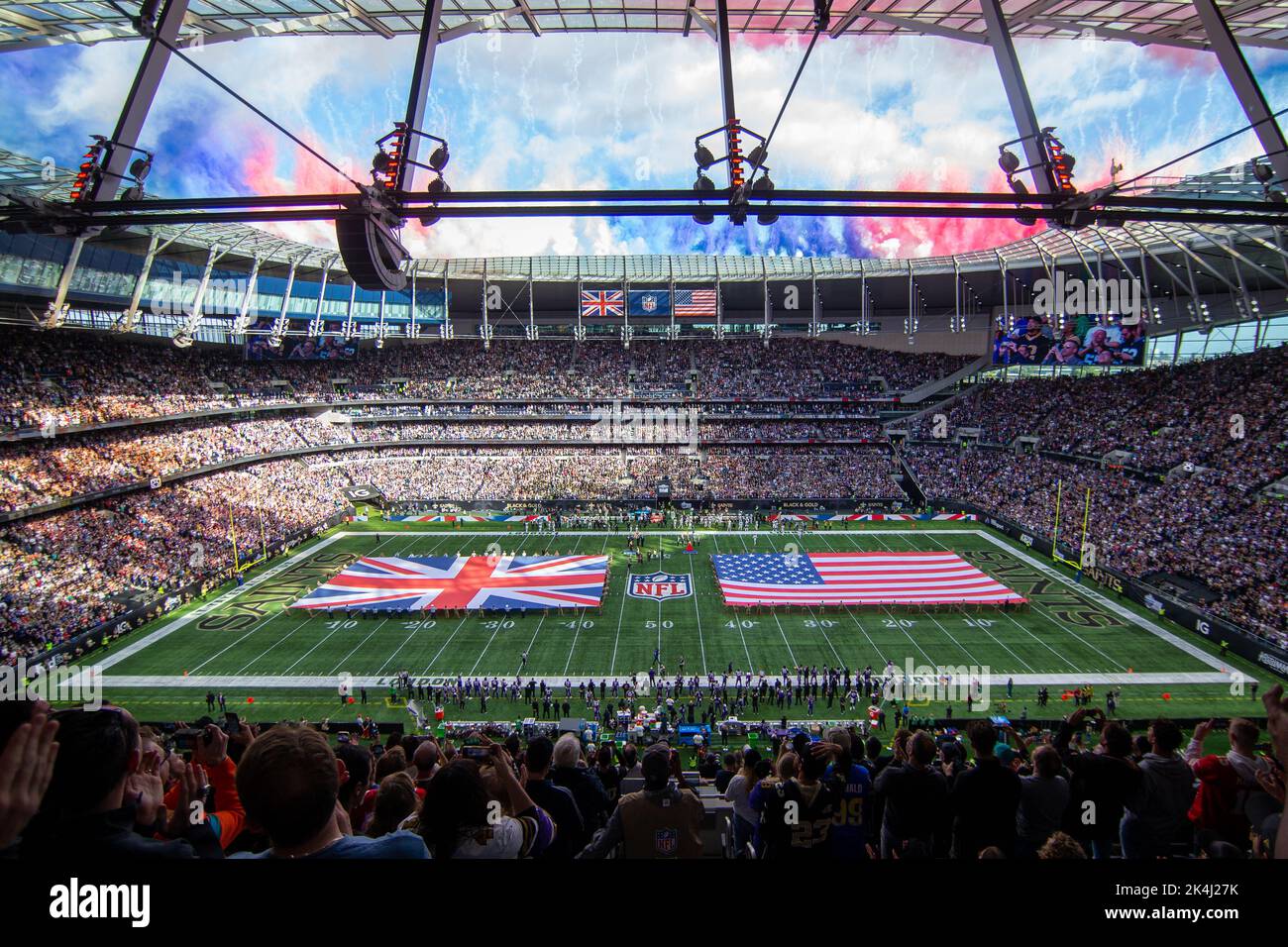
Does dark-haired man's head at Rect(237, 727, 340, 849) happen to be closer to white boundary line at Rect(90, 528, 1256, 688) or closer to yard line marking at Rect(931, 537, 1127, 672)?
white boundary line at Rect(90, 528, 1256, 688)

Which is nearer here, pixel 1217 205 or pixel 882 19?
pixel 1217 205

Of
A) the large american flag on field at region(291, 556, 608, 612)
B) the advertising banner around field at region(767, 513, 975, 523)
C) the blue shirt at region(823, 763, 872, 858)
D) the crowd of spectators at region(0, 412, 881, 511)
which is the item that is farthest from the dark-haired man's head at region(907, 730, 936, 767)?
the crowd of spectators at region(0, 412, 881, 511)

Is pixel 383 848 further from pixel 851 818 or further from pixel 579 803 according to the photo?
pixel 851 818

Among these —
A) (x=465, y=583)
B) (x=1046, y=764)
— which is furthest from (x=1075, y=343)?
(x=1046, y=764)

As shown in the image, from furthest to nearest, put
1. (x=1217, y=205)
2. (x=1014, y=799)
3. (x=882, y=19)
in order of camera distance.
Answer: (x=882, y=19) < (x=1217, y=205) < (x=1014, y=799)

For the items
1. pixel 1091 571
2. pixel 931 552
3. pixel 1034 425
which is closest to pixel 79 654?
pixel 931 552
